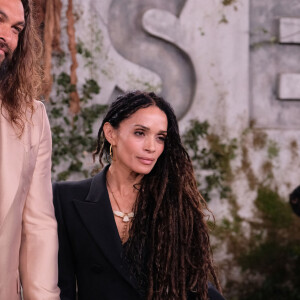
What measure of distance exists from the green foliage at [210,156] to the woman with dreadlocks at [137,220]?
2.86 m

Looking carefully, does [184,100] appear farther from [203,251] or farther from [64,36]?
[203,251]

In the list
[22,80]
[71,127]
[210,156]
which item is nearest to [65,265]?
[22,80]

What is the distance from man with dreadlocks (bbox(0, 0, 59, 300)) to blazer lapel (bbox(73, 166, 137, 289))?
46cm

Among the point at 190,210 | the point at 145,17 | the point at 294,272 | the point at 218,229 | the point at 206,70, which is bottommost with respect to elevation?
the point at 294,272

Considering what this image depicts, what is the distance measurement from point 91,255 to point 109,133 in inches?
25.3

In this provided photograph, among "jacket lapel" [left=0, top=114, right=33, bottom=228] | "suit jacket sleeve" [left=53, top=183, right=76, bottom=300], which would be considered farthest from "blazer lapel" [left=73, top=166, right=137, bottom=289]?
"jacket lapel" [left=0, top=114, right=33, bottom=228]

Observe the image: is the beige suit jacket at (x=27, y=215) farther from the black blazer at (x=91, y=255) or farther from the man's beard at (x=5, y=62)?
the black blazer at (x=91, y=255)

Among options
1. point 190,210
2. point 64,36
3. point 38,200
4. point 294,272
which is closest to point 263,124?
point 294,272

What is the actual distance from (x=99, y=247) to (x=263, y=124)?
378 cm

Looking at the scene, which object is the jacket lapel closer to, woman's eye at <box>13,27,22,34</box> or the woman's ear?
woman's eye at <box>13,27,22,34</box>

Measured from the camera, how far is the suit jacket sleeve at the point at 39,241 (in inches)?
82.9

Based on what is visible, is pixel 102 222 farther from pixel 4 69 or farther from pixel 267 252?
pixel 267 252

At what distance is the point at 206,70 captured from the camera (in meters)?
5.86

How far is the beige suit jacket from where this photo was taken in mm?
2020
